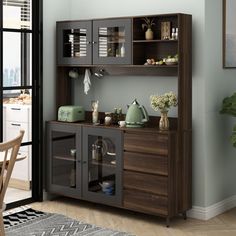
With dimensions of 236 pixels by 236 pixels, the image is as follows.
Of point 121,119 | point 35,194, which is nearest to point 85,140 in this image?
point 121,119

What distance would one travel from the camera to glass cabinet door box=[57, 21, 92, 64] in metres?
5.36

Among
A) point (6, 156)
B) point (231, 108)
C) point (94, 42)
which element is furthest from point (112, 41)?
point (6, 156)

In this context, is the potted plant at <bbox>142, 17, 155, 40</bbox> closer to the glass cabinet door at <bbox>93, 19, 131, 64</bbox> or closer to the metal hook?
the glass cabinet door at <bbox>93, 19, 131, 64</bbox>

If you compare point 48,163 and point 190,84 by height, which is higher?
point 190,84

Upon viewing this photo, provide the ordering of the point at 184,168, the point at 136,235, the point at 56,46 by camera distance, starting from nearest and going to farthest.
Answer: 1. the point at 136,235
2. the point at 184,168
3. the point at 56,46

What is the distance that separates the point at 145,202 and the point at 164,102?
93cm

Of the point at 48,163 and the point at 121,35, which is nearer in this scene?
the point at 121,35

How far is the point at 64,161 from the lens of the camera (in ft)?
18.1

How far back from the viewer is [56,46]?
5.66 meters

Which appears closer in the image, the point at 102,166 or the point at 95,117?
the point at 102,166

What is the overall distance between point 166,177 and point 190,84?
2.92 feet

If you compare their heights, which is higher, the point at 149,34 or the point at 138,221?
the point at 149,34

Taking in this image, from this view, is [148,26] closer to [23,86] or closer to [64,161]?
[23,86]

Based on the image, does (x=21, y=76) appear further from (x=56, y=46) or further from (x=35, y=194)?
(x=35, y=194)
